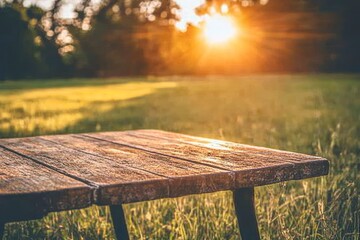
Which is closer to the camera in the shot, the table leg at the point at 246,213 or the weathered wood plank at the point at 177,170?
the weathered wood plank at the point at 177,170

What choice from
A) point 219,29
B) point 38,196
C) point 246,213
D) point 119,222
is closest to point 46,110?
point 119,222

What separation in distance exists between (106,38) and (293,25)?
12644 mm

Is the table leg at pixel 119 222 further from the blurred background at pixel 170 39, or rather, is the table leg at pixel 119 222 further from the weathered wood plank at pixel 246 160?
the blurred background at pixel 170 39

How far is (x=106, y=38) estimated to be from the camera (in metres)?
39.2

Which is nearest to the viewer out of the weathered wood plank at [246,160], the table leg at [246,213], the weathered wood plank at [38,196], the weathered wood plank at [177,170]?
the weathered wood plank at [38,196]

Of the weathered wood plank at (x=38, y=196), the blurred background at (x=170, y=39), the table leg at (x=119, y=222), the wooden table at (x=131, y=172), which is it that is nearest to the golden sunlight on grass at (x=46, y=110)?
the table leg at (x=119, y=222)

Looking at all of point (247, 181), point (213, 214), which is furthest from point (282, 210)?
point (247, 181)

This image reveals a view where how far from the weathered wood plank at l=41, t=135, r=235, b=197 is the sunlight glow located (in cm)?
3330

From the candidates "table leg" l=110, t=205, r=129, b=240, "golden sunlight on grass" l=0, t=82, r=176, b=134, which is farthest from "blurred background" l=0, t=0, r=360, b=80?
"table leg" l=110, t=205, r=129, b=240

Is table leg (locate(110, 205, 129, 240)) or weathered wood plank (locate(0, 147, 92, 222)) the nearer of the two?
weathered wood plank (locate(0, 147, 92, 222))

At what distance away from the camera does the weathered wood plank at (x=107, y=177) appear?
1.17 metres

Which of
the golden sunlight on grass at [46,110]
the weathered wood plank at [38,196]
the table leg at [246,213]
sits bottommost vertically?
the golden sunlight on grass at [46,110]

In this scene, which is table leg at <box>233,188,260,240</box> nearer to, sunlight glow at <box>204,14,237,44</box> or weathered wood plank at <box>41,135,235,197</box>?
weathered wood plank at <box>41,135,235,197</box>

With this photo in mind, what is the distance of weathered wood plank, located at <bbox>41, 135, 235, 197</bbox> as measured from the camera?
1.27 meters
